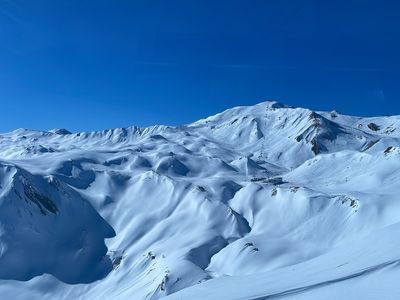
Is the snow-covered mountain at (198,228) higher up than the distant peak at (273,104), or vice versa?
the distant peak at (273,104)

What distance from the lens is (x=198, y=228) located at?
48031 millimetres

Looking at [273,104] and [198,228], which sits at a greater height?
[273,104]

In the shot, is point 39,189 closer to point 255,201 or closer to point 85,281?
point 85,281

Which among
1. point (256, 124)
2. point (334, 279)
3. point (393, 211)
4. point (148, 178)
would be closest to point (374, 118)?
point (256, 124)

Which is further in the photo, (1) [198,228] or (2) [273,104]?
(2) [273,104]

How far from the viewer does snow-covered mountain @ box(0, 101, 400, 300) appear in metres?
12.8

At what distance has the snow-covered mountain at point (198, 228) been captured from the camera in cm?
1284

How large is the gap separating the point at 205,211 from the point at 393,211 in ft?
75.0

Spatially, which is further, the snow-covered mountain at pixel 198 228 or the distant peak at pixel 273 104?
the distant peak at pixel 273 104

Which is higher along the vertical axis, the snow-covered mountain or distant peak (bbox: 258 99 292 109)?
distant peak (bbox: 258 99 292 109)

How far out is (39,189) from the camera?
5947 centimetres

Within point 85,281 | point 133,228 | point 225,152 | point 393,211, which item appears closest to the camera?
point 393,211

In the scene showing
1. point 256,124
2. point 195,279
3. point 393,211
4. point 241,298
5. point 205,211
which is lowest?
point 241,298

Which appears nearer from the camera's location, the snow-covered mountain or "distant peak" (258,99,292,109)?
the snow-covered mountain
